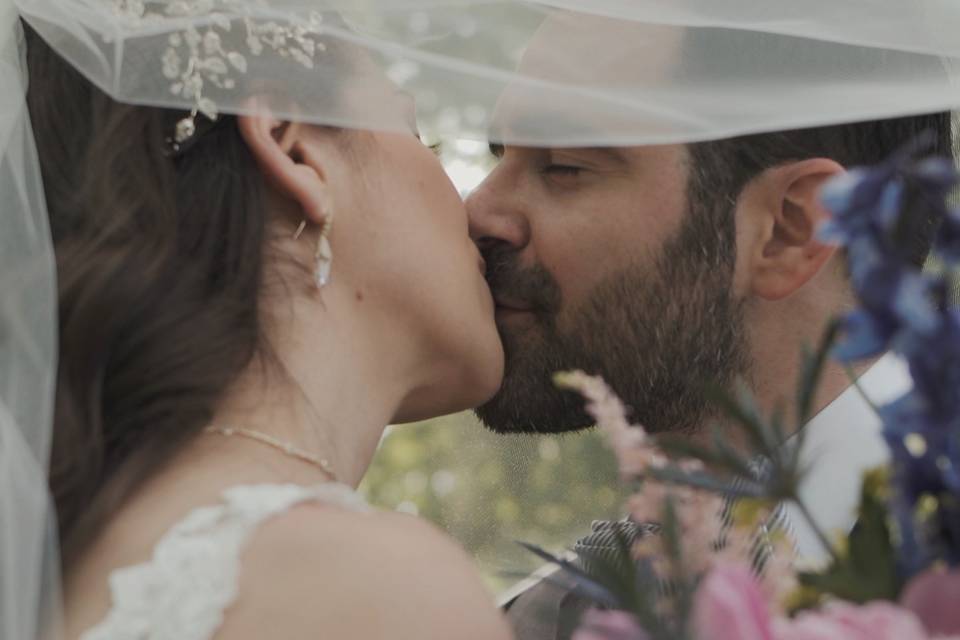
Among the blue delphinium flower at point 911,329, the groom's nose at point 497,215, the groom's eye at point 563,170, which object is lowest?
the groom's nose at point 497,215

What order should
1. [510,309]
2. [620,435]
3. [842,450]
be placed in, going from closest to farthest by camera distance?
[620,435] → [842,450] → [510,309]

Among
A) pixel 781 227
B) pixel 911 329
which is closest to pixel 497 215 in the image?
pixel 781 227

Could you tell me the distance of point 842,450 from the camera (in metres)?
3.03

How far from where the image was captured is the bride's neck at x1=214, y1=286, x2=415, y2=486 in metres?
2.36

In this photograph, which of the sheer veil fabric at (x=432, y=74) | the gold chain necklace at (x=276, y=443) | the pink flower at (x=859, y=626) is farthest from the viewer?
the gold chain necklace at (x=276, y=443)

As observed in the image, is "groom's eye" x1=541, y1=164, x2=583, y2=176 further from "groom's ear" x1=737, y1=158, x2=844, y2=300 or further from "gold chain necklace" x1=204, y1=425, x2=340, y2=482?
"gold chain necklace" x1=204, y1=425, x2=340, y2=482

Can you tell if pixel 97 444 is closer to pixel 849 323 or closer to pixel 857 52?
pixel 849 323

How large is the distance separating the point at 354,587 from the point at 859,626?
2.81 ft

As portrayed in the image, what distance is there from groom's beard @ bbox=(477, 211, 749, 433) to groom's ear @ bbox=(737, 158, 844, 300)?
0.18 feet

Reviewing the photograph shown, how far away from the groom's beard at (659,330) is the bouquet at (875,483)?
2.08 meters

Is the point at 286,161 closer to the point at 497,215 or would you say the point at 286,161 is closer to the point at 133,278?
the point at 133,278

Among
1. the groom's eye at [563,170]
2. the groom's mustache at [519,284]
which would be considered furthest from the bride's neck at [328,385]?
the groom's eye at [563,170]

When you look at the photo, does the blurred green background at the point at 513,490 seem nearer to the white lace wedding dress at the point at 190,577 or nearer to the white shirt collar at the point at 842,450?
the white shirt collar at the point at 842,450

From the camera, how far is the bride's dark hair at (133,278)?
220 centimetres
